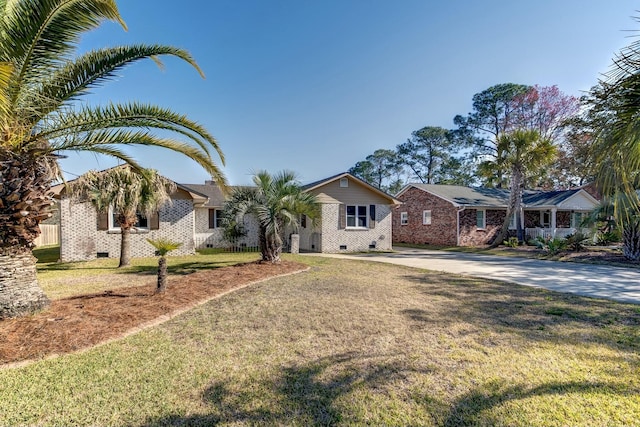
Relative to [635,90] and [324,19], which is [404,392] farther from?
[324,19]

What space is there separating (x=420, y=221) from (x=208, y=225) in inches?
611

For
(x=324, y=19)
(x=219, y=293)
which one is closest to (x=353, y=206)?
(x=324, y=19)

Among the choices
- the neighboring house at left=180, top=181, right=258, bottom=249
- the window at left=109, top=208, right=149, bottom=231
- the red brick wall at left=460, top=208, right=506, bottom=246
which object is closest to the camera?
the window at left=109, top=208, right=149, bottom=231

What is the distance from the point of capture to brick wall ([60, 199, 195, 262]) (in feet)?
45.2

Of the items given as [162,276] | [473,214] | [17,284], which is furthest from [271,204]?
[473,214]

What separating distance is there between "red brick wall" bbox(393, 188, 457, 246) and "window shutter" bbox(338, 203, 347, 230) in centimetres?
797

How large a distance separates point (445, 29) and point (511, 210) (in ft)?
46.3

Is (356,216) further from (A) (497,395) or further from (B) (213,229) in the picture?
(A) (497,395)

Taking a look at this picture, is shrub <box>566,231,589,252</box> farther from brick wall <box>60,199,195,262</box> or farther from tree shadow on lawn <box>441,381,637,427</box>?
brick wall <box>60,199,195,262</box>

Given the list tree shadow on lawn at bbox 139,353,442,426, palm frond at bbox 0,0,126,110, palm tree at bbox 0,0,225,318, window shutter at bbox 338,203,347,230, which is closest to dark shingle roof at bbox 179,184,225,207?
window shutter at bbox 338,203,347,230

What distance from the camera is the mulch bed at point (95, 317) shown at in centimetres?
Result: 423

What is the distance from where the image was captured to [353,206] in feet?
61.4

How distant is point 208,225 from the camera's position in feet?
63.4

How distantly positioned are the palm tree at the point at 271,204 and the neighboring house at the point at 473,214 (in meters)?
13.9
